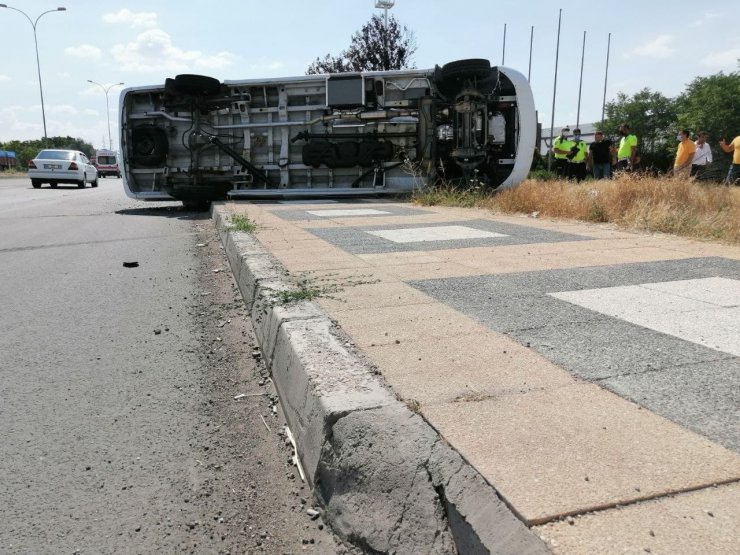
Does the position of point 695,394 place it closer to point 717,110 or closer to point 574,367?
point 574,367

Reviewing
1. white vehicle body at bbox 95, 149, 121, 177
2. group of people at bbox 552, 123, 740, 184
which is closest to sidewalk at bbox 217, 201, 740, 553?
group of people at bbox 552, 123, 740, 184

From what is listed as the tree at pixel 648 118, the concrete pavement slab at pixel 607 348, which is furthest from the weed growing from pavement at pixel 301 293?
the tree at pixel 648 118

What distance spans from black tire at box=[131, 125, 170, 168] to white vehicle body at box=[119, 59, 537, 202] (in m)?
0.02

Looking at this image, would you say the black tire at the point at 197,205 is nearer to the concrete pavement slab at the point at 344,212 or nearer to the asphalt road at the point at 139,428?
the concrete pavement slab at the point at 344,212

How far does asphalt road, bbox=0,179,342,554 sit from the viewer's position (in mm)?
2137

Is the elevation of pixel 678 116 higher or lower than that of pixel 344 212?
higher

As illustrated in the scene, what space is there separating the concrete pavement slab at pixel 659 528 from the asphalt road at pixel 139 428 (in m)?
0.83

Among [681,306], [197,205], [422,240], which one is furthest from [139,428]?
[197,205]

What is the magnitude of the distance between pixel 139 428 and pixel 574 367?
2011 mm

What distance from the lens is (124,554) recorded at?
6.59 feet

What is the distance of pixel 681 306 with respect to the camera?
12.4 feet

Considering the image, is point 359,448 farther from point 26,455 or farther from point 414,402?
point 26,455

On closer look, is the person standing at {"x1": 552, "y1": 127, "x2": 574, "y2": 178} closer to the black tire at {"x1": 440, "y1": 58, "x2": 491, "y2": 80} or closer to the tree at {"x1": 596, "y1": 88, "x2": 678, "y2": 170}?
the black tire at {"x1": 440, "y1": 58, "x2": 491, "y2": 80}

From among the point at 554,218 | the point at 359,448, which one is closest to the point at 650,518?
the point at 359,448
